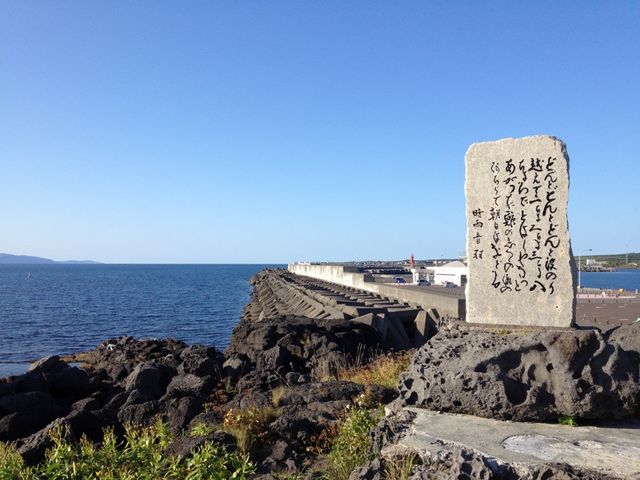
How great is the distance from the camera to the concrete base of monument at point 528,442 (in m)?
3.95

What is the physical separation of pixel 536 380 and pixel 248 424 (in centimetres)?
295

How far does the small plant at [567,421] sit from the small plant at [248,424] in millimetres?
2871

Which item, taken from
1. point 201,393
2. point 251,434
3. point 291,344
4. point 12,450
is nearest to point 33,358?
point 291,344

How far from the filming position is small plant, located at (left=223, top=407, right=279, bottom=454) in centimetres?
549

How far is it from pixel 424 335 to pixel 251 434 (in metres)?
11.0

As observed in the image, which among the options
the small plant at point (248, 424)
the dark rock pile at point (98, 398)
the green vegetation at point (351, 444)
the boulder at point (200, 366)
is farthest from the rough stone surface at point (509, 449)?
the boulder at point (200, 366)

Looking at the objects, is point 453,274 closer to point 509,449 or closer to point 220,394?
point 220,394

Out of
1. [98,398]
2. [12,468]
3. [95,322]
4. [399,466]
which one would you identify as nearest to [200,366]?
[98,398]

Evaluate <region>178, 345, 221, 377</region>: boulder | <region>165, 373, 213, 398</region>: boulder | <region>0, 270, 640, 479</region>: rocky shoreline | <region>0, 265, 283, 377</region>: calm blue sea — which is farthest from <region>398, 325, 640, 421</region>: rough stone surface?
<region>0, 265, 283, 377</region>: calm blue sea

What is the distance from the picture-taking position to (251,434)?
564 centimetres

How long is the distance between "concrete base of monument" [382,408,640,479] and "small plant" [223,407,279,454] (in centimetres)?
166

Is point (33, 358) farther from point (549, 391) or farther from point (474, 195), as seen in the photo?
point (549, 391)

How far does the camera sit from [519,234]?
698 centimetres

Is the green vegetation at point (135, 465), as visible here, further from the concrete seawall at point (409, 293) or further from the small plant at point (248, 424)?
the concrete seawall at point (409, 293)
